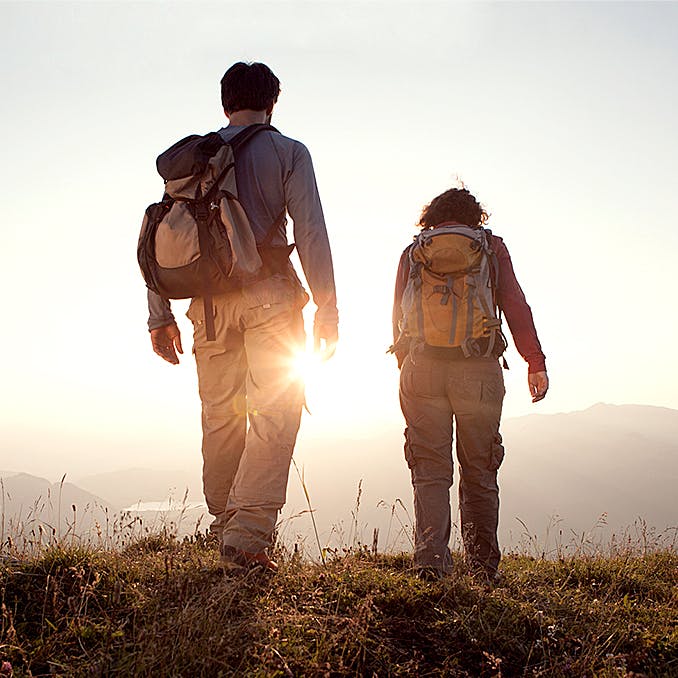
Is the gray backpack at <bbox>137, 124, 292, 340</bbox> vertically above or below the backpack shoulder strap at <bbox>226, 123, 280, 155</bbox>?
below

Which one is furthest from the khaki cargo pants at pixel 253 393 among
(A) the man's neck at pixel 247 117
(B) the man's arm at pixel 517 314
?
(B) the man's arm at pixel 517 314

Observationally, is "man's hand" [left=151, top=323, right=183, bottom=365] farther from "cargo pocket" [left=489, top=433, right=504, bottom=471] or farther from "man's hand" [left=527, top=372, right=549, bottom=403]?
"man's hand" [left=527, top=372, right=549, bottom=403]

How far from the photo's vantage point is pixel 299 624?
3068 millimetres

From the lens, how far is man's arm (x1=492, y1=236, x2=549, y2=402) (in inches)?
198

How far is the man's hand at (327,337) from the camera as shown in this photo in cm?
406

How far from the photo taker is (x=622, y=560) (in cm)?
574

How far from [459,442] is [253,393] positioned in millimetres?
1655

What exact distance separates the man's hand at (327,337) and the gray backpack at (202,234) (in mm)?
480

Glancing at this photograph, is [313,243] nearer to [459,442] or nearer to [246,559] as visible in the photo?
[459,442]

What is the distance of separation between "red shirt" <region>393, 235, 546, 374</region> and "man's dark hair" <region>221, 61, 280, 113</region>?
78.3 inches

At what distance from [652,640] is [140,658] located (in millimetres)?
2629

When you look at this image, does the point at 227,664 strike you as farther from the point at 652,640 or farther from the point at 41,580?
the point at 652,640

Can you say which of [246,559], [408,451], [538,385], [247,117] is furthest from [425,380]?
[247,117]

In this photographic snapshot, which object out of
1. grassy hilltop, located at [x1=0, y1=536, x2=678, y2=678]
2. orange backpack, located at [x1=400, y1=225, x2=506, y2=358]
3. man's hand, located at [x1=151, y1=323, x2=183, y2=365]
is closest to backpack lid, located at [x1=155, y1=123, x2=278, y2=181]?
man's hand, located at [x1=151, y1=323, x2=183, y2=365]
